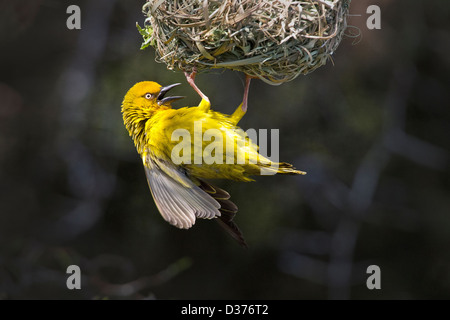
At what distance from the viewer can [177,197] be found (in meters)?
2.81

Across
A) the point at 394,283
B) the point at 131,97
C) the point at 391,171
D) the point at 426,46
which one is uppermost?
the point at 426,46

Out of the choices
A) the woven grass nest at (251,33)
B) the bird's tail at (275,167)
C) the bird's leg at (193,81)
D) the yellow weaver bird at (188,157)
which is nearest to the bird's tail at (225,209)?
the yellow weaver bird at (188,157)

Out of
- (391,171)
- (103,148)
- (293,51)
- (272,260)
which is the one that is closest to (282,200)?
(272,260)

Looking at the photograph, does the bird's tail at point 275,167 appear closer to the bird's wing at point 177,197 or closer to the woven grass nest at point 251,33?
the bird's wing at point 177,197

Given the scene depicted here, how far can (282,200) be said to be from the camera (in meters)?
5.20

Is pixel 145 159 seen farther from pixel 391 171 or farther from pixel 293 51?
pixel 391 171

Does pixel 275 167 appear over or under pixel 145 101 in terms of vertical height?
under

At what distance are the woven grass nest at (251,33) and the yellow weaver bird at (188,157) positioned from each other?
0.23 m

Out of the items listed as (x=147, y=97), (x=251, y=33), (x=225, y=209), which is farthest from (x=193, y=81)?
(x=225, y=209)

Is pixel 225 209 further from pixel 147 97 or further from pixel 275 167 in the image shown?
pixel 147 97

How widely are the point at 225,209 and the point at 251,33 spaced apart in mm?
846

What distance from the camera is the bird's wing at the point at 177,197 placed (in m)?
2.72

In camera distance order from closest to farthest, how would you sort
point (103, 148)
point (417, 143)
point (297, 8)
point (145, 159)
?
1. point (297, 8)
2. point (145, 159)
3. point (103, 148)
4. point (417, 143)

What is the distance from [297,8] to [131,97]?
2.96ft
